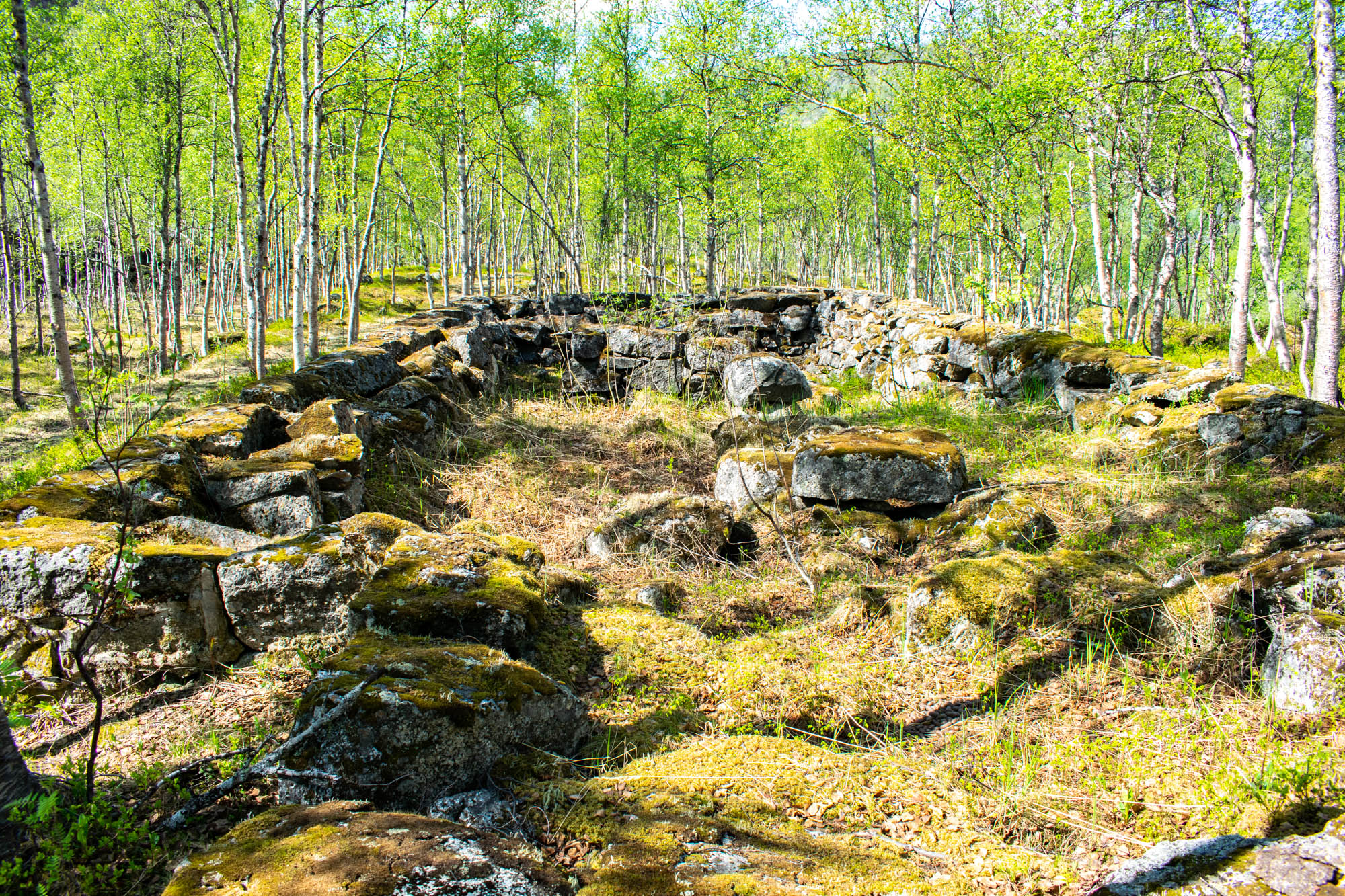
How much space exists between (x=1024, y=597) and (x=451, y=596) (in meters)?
3.42

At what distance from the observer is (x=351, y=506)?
5527 millimetres

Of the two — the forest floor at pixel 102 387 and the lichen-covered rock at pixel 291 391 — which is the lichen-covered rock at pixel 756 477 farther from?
the lichen-covered rock at pixel 291 391

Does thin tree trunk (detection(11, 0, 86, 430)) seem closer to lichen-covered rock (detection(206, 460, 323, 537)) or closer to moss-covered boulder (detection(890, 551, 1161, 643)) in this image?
lichen-covered rock (detection(206, 460, 323, 537))

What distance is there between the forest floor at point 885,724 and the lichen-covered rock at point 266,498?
145 centimetres

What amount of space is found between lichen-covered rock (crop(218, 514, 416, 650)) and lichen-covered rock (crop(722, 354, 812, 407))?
21.3ft

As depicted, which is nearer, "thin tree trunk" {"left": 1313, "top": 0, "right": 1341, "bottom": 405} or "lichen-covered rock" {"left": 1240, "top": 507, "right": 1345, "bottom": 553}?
"lichen-covered rock" {"left": 1240, "top": 507, "right": 1345, "bottom": 553}

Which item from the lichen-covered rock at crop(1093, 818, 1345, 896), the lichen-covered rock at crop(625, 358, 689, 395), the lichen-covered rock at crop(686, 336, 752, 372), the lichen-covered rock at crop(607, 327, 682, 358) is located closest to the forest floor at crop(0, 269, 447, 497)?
the lichen-covered rock at crop(1093, 818, 1345, 896)

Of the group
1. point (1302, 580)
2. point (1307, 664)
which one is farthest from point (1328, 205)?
point (1307, 664)

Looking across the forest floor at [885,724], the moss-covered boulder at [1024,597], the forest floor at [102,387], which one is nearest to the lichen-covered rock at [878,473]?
the forest floor at [885,724]

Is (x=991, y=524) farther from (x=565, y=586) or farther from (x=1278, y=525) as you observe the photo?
(x=565, y=586)

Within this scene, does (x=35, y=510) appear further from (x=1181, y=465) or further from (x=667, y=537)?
(x=1181, y=465)

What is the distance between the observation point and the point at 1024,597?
3.83m

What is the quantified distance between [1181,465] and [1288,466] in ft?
2.37

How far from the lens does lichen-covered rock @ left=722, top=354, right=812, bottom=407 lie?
958cm
